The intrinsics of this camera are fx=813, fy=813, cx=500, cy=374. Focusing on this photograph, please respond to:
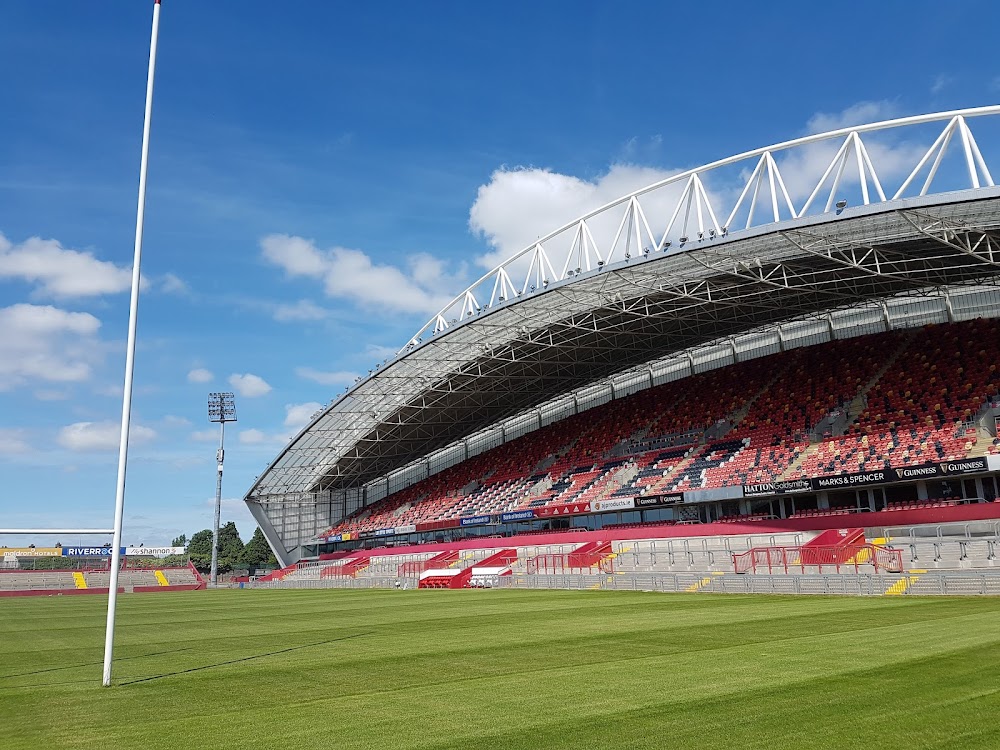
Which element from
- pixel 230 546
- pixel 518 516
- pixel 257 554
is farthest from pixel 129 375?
pixel 230 546

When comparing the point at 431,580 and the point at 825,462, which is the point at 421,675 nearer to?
the point at 431,580

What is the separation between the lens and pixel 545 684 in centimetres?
1117

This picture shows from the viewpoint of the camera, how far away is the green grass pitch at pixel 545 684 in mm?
8188

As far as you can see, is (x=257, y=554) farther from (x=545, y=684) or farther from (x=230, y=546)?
(x=545, y=684)

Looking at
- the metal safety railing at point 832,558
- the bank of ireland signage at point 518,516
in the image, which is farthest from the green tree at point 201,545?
the metal safety railing at point 832,558

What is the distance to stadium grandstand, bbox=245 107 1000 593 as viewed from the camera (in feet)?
121

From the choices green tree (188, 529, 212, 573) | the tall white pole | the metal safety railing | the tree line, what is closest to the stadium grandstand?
the metal safety railing

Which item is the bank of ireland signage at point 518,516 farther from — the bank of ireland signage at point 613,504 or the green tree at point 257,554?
the green tree at point 257,554

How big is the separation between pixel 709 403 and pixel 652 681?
165ft

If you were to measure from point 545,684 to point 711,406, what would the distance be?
164 ft

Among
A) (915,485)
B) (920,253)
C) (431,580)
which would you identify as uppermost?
(920,253)

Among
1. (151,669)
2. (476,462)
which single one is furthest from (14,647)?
(476,462)

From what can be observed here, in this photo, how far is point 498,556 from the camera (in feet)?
168

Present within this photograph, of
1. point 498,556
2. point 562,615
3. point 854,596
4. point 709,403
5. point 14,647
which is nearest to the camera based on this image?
point 14,647
